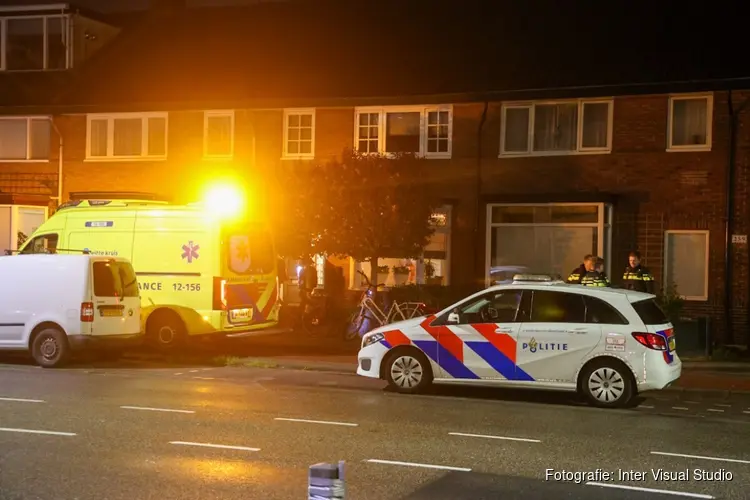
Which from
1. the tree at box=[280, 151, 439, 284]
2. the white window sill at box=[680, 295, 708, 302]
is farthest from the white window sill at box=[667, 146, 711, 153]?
the tree at box=[280, 151, 439, 284]

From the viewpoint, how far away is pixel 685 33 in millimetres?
20312

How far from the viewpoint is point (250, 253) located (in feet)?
51.3

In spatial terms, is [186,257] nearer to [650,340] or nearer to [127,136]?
[650,340]

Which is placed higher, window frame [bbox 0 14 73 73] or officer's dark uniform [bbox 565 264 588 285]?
window frame [bbox 0 14 73 73]

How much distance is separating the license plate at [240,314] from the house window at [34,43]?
513 inches

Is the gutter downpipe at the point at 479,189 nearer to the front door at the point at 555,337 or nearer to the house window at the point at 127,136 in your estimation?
the house window at the point at 127,136

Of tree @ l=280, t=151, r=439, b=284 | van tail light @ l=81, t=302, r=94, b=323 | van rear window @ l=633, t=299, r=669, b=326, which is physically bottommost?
van tail light @ l=81, t=302, r=94, b=323

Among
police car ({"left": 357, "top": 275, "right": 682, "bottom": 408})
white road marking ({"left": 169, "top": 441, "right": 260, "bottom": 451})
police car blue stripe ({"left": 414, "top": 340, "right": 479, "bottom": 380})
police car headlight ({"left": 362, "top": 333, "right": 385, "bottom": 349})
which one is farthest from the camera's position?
police car headlight ({"left": 362, "top": 333, "right": 385, "bottom": 349})

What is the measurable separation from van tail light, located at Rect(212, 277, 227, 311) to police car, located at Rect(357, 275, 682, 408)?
4.24 m

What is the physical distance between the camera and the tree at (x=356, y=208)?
17.6 meters

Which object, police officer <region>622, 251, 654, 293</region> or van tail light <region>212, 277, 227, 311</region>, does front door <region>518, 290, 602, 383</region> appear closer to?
police officer <region>622, 251, 654, 293</region>

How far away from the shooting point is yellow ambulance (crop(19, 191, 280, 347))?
15.0 metres

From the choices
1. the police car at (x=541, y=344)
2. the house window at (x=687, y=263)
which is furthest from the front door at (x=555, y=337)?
the house window at (x=687, y=263)

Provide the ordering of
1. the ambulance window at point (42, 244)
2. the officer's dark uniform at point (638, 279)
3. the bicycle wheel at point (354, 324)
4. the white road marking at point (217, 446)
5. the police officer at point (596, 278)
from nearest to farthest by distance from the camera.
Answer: the white road marking at point (217, 446) → the police officer at point (596, 278) → the officer's dark uniform at point (638, 279) → the ambulance window at point (42, 244) → the bicycle wheel at point (354, 324)
